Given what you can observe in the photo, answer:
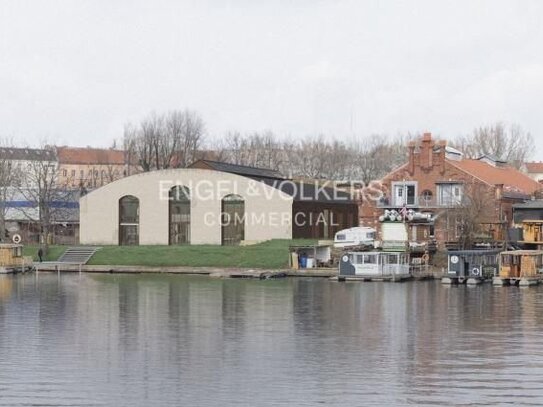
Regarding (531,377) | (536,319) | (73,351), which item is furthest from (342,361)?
(536,319)

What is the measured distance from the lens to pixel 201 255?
246 feet

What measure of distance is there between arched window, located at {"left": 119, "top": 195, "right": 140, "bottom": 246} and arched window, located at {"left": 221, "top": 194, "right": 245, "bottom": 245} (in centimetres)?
770

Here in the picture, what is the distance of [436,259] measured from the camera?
229ft

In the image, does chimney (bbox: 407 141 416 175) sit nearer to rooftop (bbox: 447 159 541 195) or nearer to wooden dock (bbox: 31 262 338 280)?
rooftop (bbox: 447 159 541 195)

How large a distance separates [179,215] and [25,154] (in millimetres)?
53153

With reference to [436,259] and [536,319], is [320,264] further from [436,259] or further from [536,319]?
[536,319]

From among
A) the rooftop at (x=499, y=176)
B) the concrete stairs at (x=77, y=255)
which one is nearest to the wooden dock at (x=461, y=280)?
the rooftop at (x=499, y=176)

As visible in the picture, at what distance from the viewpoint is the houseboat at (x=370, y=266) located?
207 feet

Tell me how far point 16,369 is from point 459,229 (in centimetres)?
4842

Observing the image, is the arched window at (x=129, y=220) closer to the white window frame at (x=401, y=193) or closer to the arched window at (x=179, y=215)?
the arched window at (x=179, y=215)

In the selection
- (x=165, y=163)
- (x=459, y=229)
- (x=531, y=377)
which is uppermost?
(x=165, y=163)

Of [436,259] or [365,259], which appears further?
[436,259]

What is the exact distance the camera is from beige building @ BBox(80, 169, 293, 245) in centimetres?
8081

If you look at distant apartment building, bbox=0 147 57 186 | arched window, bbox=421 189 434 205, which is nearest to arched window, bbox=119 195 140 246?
distant apartment building, bbox=0 147 57 186
